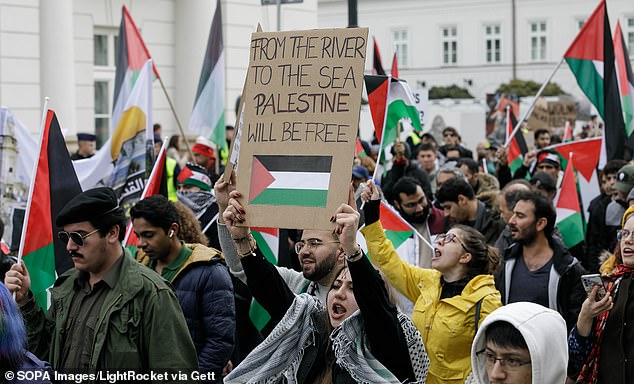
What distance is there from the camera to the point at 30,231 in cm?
592

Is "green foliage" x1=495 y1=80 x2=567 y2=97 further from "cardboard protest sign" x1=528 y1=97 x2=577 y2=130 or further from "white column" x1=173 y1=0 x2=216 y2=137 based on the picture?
"white column" x1=173 y1=0 x2=216 y2=137

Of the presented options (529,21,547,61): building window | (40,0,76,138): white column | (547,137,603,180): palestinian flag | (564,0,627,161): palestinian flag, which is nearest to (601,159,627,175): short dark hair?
(564,0,627,161): palestinian flag

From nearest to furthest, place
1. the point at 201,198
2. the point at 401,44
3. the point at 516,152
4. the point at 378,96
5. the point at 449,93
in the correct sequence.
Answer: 1. the point at 378,96
2. the point at 201,198
3. the point at 516,152
4. the point at 449,93
5. the point at 401,44

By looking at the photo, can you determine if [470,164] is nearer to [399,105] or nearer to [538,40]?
[399,105]

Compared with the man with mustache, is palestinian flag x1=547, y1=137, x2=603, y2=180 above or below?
above

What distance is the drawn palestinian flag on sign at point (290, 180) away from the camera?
4.45 meters

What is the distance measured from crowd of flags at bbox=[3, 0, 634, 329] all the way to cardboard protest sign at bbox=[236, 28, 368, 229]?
1681 millimetres

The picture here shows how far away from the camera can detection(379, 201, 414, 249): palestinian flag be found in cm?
760

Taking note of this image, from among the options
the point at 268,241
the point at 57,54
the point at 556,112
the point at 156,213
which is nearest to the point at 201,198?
the point at 268,241

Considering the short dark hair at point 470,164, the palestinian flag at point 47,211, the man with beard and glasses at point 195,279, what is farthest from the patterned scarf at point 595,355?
the short dark hair at point 470,164

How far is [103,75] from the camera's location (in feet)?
63.9

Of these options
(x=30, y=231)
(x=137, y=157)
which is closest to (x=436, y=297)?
(x=30, y=231)

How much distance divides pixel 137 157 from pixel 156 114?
1126 centimetres

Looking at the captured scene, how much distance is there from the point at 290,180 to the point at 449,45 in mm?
59146
